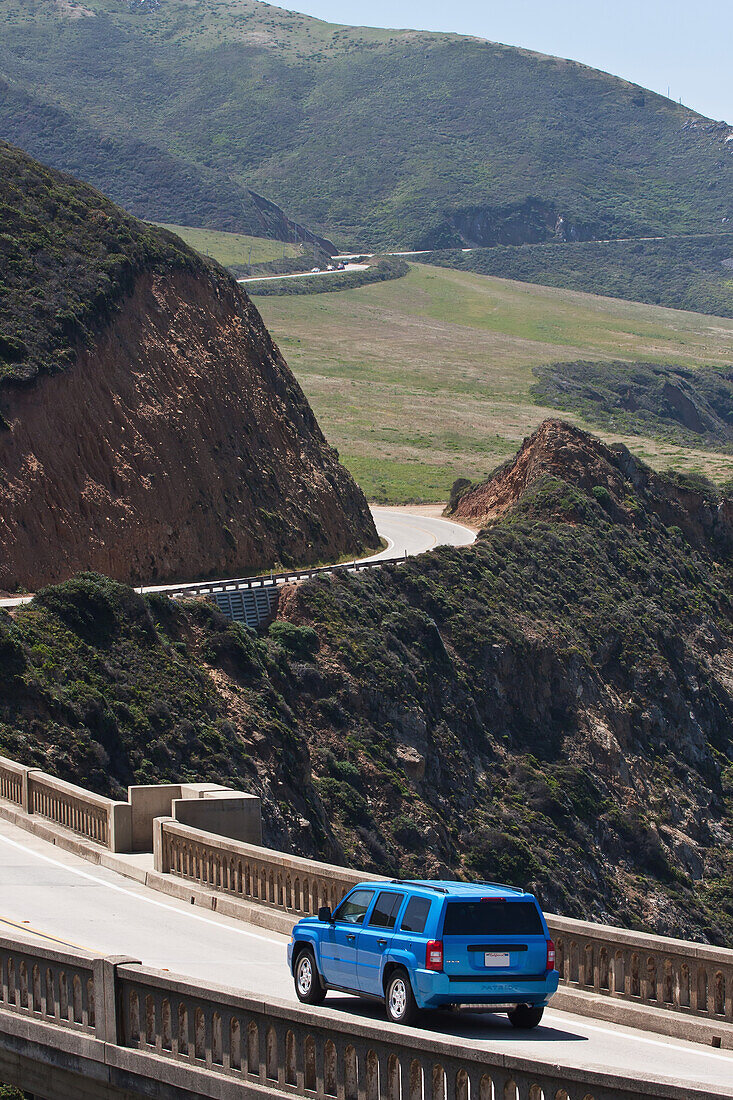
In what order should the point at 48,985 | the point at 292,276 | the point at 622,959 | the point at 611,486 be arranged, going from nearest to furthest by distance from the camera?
1. the point at 48,985
2. the point at 622,959
3. the point at 611,486
4. the point at 292,276

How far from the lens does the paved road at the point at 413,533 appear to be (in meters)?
62.3

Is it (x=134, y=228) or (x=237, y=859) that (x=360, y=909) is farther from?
(x=134, y=228)

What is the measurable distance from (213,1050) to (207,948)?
16.7 feet

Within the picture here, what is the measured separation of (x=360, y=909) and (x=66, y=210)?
4710 cm

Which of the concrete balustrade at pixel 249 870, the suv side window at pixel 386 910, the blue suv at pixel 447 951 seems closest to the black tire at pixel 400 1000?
the blue suv at pixel 447 951

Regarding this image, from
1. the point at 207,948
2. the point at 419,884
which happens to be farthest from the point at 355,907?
the point at 207,948

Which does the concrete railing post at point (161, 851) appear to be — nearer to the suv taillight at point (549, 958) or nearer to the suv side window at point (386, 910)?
the suv side window at point (386, 910)

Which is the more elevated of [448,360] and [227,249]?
[227,249]

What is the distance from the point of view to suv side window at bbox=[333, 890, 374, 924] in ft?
42.3

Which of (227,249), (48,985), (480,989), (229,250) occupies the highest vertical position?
(227,249)

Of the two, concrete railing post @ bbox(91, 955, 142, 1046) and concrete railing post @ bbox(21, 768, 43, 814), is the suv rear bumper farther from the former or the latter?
concrete railing post @ bbox(21, 768, 43, 814)

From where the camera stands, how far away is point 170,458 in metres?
51.3

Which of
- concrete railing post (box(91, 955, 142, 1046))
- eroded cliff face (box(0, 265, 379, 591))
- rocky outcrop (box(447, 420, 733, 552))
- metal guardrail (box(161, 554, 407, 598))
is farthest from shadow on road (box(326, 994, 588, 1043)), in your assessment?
rocky outcrop (box(447, 420, 733, 552))

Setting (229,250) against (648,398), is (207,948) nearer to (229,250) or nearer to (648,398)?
(648,398)
